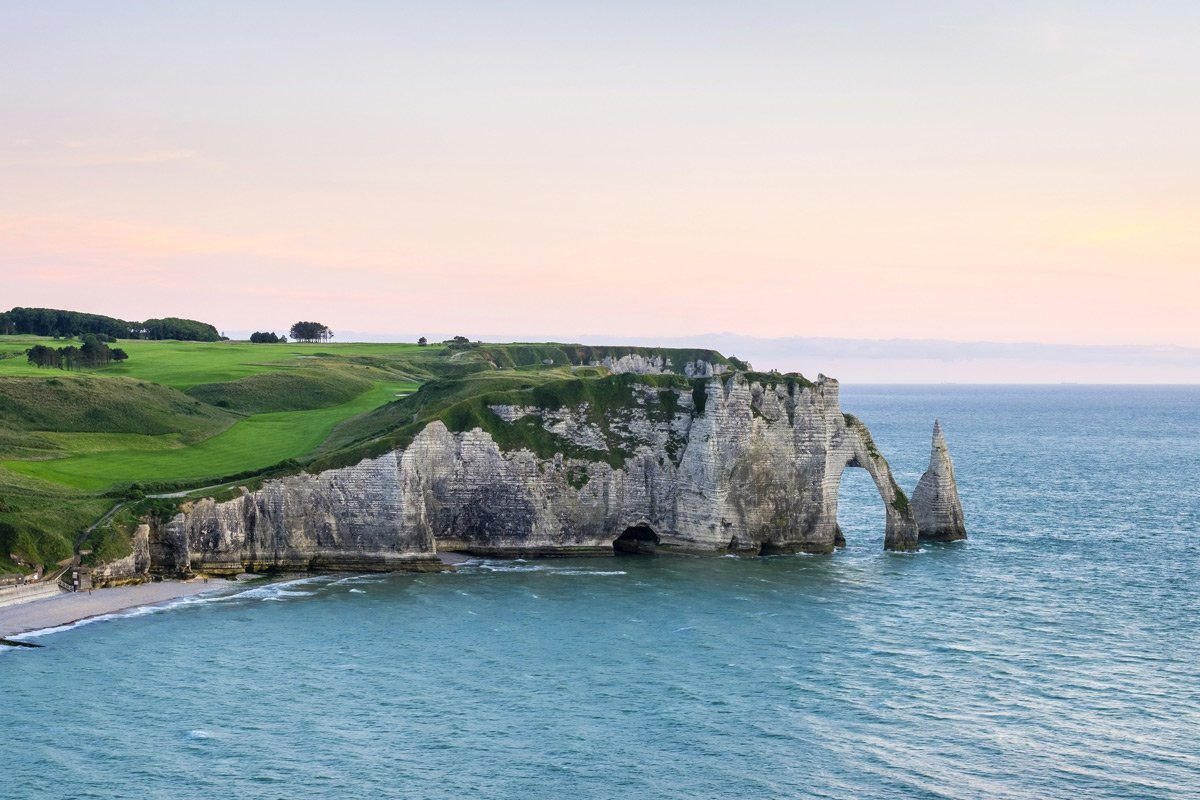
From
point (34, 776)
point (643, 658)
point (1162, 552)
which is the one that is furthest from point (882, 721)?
point (1162, 552)

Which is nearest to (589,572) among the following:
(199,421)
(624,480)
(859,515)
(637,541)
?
(637,541)

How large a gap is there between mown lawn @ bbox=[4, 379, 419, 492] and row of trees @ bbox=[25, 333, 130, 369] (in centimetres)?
3601

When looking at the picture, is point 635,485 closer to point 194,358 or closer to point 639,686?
point 639,686

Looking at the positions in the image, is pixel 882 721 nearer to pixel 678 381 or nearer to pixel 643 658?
pixel 643 658

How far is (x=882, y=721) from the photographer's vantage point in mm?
45875

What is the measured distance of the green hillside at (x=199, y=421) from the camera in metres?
71.3

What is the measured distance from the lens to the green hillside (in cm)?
7131

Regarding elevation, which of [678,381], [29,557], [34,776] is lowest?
[34,776]

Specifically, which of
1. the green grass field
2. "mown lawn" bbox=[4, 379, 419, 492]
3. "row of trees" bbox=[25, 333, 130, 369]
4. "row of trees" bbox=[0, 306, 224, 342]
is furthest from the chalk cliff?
"row of trees" bbox=[0, 306, 224, 342]

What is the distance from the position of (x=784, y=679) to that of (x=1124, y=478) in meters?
97.6

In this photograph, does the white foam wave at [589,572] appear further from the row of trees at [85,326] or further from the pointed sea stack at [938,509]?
the row of trees at [85,326]

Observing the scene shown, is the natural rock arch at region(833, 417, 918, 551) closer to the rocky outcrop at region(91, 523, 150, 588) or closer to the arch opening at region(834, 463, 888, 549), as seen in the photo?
the arch opening at region(834, 463, 888, 549)

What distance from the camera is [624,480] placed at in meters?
80.9

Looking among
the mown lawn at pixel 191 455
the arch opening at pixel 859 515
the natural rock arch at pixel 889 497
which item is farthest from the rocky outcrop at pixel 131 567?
the arch opening at pixel 859 515
